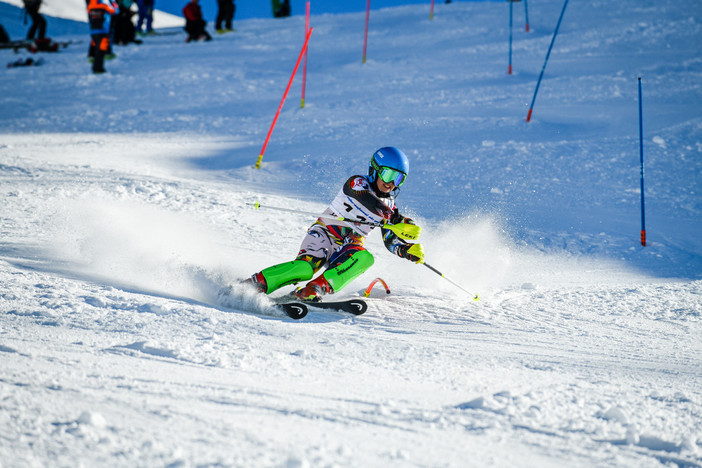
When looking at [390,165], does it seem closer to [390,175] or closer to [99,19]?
[390,175]

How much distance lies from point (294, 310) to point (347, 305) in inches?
17.4

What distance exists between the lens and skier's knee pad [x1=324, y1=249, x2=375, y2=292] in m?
4.43

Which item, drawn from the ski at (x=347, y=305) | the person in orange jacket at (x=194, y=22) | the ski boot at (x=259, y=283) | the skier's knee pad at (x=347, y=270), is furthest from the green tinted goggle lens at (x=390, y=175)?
the person in orange jacket at (x=194, y=22)

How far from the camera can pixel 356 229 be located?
491 centimetres

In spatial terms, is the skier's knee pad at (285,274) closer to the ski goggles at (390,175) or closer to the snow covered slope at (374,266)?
the snow covered slope at (374,266)

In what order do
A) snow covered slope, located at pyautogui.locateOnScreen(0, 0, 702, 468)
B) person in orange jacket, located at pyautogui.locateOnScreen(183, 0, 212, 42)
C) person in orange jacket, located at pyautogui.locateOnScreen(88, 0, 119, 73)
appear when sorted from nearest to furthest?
snow covered slope, located at pyautogui.locateOnScreen(0, 0, 702, 468)
person in orange jacket, located at pyautogui.locateOnScreen(88, 0, 119, 73)
person in orange jacket, located at pyautogui.locateOnScreen(183, 0, 212, 42)

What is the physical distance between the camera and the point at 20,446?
2.10 metres

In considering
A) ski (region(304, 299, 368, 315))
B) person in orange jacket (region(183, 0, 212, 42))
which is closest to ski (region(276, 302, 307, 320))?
ski (region(304, 299, 368, 315))

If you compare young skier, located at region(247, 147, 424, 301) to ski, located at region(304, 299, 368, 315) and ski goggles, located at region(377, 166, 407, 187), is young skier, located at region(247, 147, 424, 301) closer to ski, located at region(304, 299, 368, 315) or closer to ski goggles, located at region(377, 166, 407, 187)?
ski goggles, located at region(377, 166, 407, 187)

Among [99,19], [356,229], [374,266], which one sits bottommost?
[374,266]

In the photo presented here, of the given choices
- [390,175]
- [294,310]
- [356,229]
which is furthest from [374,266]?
[294,310]

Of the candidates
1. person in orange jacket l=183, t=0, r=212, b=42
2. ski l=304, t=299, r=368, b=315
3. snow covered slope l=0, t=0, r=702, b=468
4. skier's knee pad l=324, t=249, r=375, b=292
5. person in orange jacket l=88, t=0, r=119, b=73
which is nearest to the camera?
snow covered slope l=0, t=0, r=702, b=468

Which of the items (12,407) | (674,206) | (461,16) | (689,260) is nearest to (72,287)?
(12,407)

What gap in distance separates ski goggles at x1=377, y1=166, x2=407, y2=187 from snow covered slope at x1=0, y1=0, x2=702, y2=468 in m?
0.96
